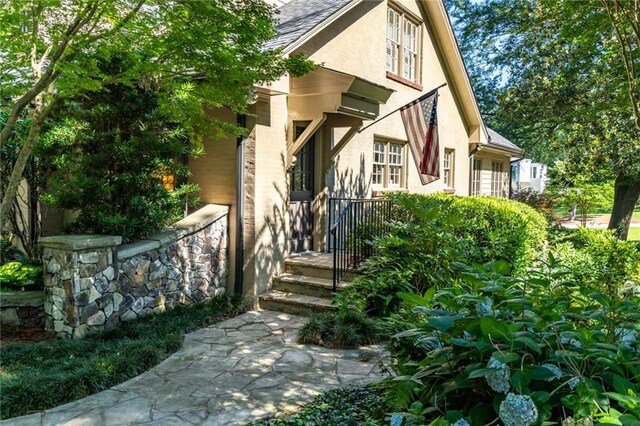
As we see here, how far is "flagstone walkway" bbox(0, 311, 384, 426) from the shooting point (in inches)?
145

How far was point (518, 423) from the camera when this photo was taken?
1.68 meters

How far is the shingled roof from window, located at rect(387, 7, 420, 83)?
218 cm

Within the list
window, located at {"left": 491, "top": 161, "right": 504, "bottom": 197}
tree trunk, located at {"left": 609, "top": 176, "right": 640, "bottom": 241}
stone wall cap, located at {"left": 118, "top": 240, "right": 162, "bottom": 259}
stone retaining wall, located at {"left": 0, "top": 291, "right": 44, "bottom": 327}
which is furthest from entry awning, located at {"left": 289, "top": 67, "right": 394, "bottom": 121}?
tree trunk, located at {"left": 609, "top": 176, "right": 640, "bottom": 241}

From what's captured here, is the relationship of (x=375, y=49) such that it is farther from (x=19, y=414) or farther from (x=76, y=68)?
(x=19, y=414)

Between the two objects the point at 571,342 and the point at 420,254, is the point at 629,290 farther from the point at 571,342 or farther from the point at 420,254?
the point at 420,254

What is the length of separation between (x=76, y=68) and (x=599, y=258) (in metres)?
8.17

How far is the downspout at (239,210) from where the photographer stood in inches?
274

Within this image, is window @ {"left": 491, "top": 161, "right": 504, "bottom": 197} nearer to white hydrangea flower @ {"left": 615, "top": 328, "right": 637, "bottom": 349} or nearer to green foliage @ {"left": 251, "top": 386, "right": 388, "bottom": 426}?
green foliage @ {"left": 251, "top": 386, "right": 388, "bottom": 426}

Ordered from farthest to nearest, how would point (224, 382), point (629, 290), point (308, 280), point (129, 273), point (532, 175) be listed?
point (532, 175) < point (308, 280) < point (129, 273) < point (224, 382) < point (629, 290)

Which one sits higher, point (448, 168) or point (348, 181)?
point (448, 168)

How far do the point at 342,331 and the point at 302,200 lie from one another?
3423 millimetres

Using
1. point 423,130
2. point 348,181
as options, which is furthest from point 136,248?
point 423,130

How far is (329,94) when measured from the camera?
23.9 feet

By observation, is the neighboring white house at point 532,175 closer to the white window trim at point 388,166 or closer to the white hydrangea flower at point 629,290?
the white window trim at point 388,166
